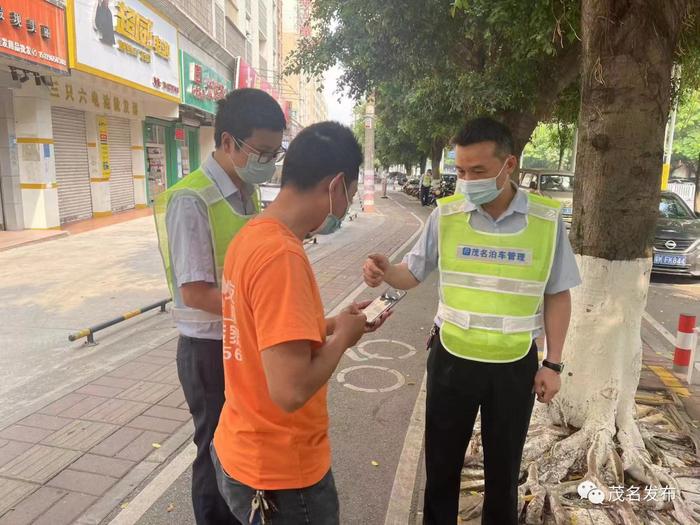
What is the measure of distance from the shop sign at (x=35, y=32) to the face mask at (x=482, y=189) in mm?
9463

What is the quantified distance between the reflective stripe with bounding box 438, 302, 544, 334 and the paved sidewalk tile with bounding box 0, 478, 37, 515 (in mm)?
2535

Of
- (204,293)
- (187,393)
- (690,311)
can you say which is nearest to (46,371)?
(187,393)

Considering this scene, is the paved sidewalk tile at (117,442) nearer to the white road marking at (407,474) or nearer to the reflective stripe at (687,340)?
the white road marking at (407,474)

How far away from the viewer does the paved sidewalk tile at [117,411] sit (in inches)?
153

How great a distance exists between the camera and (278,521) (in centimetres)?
155

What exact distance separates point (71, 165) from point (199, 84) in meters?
7.06

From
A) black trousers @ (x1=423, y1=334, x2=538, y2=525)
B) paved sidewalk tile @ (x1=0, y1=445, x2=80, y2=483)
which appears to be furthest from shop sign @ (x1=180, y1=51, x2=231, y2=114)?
black trousers @ (x1=423, y1=334, x2=538, y2=525)

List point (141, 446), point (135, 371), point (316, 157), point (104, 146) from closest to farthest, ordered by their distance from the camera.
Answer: point (316, 157)
point (141, 446)
point (135, 371)
point (104, 146)

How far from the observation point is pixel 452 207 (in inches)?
97.7

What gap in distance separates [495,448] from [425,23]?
7.36 m

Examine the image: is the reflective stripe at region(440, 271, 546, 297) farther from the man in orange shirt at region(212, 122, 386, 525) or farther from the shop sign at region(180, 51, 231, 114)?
the shop sign at region(180, 51, 231, 114)

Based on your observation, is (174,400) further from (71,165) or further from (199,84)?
(199,84)

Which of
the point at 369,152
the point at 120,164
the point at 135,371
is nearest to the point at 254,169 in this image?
the point at 135,371

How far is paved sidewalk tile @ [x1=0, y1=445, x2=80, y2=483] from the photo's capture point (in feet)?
10.4
